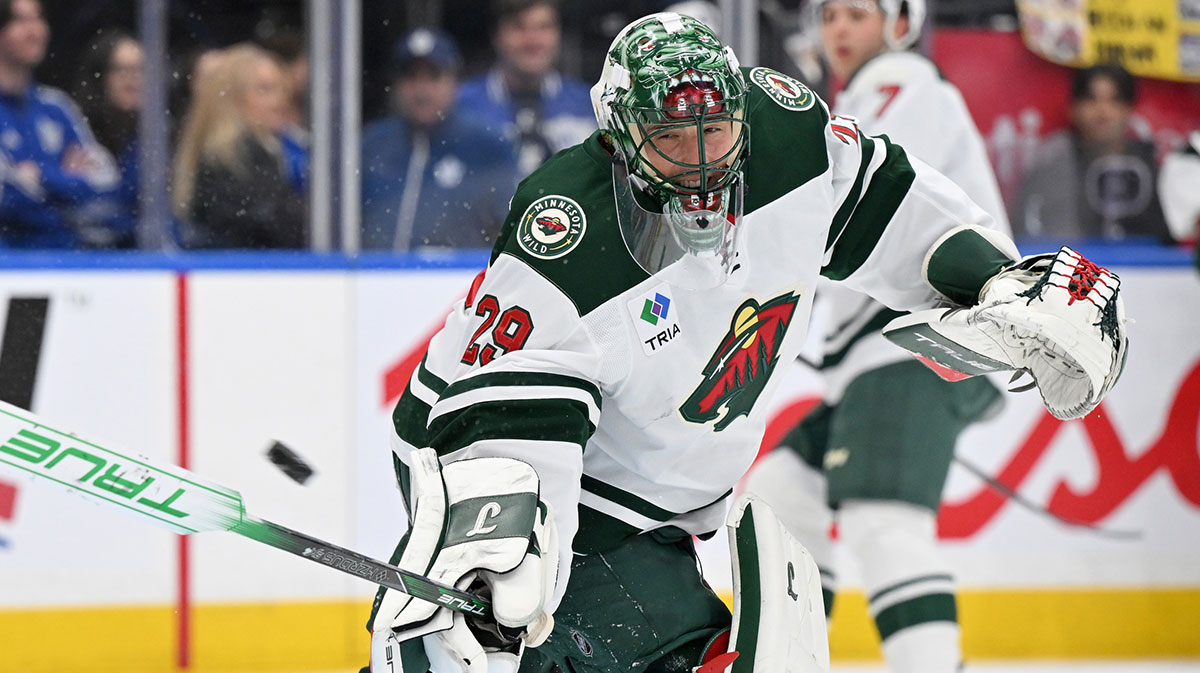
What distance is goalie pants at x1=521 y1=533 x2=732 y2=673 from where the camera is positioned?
6.13ft

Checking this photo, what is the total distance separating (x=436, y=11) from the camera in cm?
381

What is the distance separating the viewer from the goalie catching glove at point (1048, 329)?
1.76 m

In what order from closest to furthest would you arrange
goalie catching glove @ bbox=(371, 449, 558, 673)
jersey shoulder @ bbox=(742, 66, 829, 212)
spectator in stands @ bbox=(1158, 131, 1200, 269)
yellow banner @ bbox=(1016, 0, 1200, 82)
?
goalie catching glove @ bbox=(371, 449, 558, 673) → jersey shoulder @ bbox=(742, 66, 829, 212) → spectator in stands @ bbox=(1158, 131, 1200, 269) → yellow banner @ bbox=(1016, 0, 1200, 82)

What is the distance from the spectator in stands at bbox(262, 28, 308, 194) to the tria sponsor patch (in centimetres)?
212

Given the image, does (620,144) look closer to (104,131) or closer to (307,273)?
(307,273)

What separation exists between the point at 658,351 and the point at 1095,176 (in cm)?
270

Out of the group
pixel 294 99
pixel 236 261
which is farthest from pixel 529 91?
pixel 236 261

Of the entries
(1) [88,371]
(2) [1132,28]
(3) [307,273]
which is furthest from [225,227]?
(2) [1132,28]

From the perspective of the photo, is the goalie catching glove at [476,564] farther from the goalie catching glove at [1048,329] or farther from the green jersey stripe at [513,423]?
the goalie catching glove at [1048,329]

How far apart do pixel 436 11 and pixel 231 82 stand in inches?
20.8

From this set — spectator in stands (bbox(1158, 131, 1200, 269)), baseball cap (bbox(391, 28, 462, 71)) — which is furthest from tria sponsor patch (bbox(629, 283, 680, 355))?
spectator in stands (bbox(1158, 131, 1200, 269))

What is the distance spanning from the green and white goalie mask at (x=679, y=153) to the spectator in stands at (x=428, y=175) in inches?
75.0

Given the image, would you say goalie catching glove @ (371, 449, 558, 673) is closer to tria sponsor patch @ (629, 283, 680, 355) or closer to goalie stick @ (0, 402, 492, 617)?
goalie stick @ (0, 402, 492, 617)

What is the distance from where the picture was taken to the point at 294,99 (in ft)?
12.2
